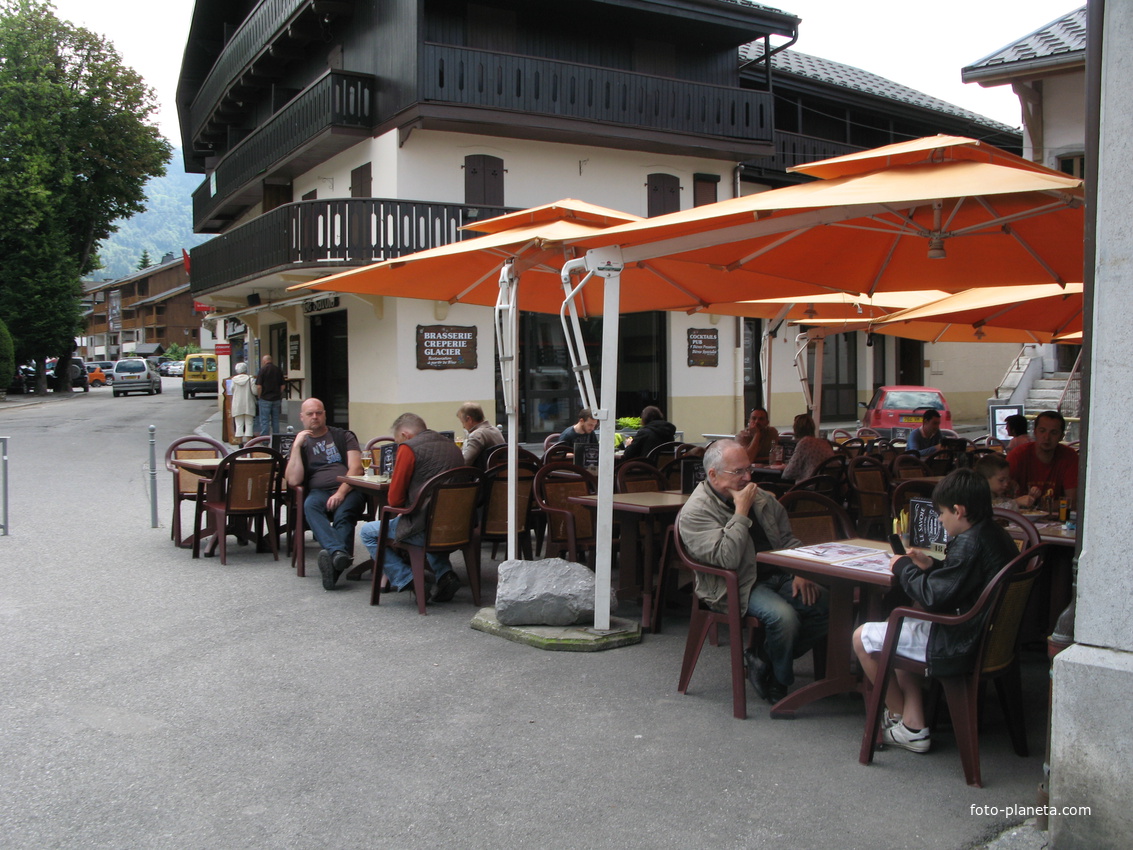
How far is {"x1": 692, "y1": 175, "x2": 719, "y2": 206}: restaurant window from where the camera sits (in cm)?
2127

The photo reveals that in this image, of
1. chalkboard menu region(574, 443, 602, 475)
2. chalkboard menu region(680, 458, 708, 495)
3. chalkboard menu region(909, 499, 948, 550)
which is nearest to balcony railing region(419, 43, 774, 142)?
chalkboard menu region(574, 443, 602, 475)

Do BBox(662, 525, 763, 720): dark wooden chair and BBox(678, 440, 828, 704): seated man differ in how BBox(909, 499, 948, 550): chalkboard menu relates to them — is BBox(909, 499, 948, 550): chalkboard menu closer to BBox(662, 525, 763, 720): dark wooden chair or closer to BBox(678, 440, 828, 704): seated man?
BBox(678, 440, 828, 704): seated man

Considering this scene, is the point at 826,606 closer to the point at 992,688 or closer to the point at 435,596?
the point at 992,688

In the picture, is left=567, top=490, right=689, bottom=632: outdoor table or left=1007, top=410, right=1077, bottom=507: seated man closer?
left=567, top=490, right=689, bottom=632: outdoor table

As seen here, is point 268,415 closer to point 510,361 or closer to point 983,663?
point 510,361

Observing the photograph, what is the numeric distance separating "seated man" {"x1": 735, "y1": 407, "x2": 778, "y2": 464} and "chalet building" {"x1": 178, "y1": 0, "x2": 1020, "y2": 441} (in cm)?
909

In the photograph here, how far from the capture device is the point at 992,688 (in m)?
4.93

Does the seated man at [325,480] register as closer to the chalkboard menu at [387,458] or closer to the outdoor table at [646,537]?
the chalkboard menu at [387,458]

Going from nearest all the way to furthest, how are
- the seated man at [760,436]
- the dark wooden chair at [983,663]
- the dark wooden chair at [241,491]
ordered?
1. the dark wooden chair at [983,663]
2. the dark wooden chair at [241,491]
3. the seated man at [760,436]

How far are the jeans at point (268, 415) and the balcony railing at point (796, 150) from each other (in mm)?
12393

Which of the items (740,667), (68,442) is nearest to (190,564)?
(740,667)

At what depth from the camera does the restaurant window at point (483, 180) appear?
60.5 ft

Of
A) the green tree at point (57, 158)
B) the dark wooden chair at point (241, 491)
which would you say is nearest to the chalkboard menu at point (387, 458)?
the dark wooden chair at point (241, 491)

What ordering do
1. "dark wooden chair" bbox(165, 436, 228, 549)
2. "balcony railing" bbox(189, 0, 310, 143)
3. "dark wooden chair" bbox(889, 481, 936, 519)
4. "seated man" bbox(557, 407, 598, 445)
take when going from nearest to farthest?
1. "dark wooden chair" bbox(889, 481, 936, 519)
2. "dark wooden chair" bbox(165, 436, 228, 549)
3. "seated man" bbox(557, 407, 598, 445)
4. "balcony railing" bbox(189, 0, 310, 143)
